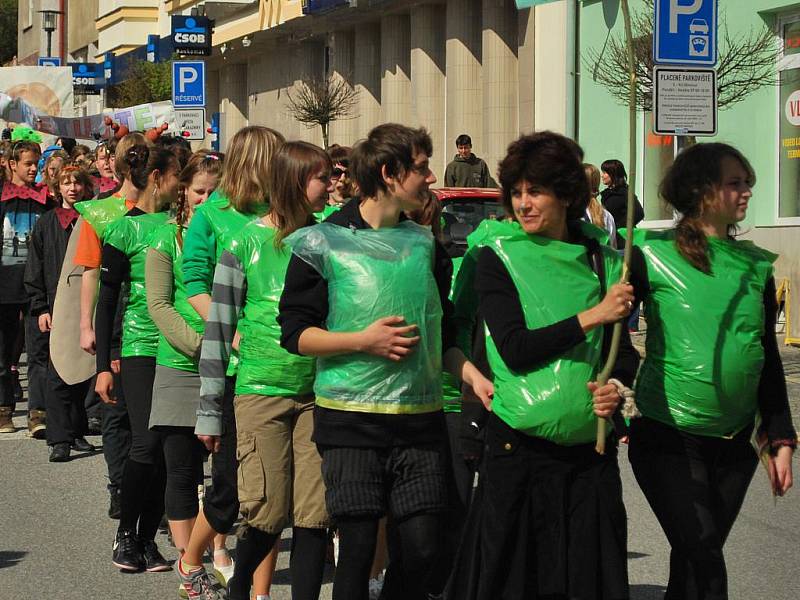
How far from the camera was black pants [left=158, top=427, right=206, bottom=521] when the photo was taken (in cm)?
631

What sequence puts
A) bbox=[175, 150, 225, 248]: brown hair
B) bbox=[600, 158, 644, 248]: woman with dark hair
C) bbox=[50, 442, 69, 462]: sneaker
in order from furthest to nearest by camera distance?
bbox=[600, 158, 644, 248]: woman with dark hair, bbox=[50, 442, 69, 462]: sneaker, bbox=[175, 150, 225, 248]: brown hair

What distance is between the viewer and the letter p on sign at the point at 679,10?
1143 centimetres

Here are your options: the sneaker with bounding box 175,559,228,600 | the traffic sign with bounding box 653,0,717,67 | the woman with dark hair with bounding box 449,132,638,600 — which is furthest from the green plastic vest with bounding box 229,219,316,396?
the traffic sign with bounding box 653,0,717,67

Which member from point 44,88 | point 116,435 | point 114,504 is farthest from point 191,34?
point 116,435

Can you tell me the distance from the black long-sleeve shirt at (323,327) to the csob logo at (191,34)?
93.6ft

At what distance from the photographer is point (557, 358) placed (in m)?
4.20

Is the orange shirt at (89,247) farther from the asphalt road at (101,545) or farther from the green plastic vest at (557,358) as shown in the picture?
the green plastic vest at (557,358)

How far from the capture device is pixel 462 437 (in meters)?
5.46

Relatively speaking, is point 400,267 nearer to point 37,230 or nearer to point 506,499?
point 506,499

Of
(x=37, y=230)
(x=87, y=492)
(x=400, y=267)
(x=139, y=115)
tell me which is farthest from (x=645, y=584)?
(x=139, y=115)

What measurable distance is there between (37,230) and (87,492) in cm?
244

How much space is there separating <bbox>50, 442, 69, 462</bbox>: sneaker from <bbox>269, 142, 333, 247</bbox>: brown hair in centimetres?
521

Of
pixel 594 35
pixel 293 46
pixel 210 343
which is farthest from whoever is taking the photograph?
pixel 293 46

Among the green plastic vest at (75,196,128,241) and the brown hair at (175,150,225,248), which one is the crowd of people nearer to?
the brown hair at (175,150,225,248)
